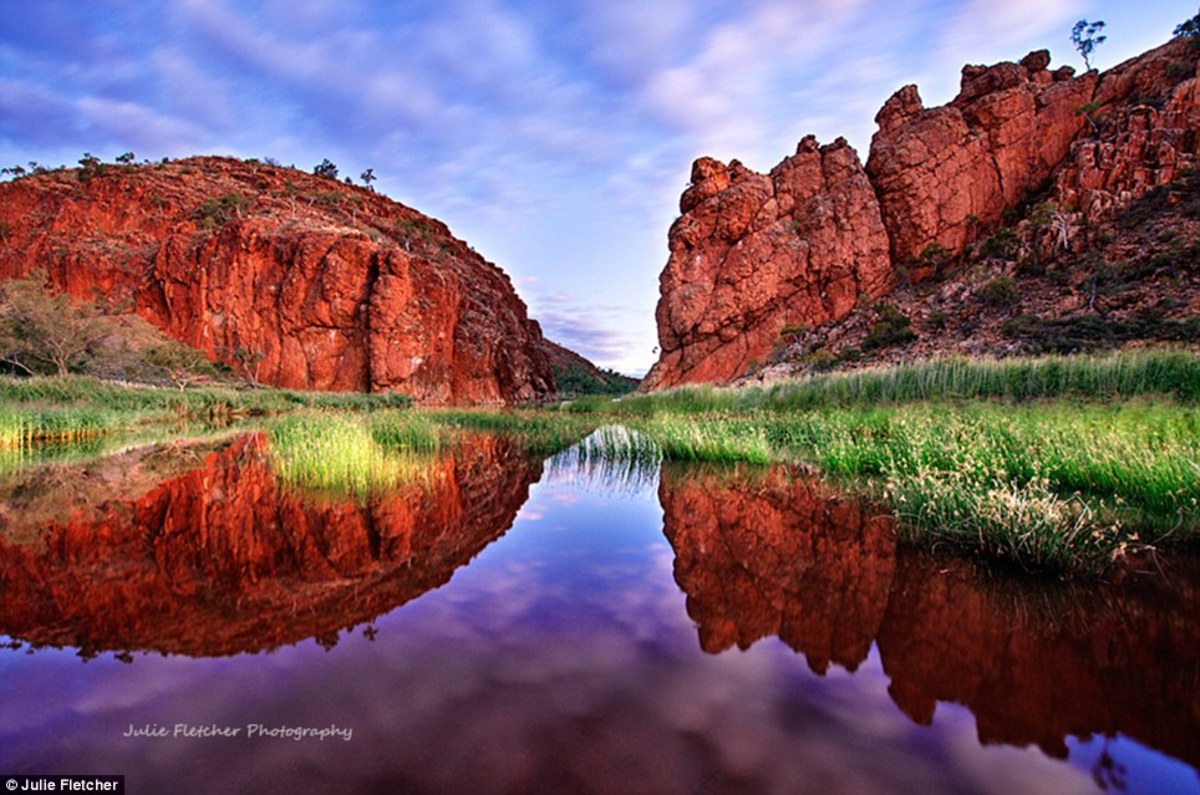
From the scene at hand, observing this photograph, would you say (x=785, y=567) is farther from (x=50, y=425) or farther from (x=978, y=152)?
(x=978, y=152)

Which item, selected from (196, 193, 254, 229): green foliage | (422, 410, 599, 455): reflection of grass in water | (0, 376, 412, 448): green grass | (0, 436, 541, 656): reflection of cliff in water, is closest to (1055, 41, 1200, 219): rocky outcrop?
(422, 410, 599, 455): reflection of grass in water

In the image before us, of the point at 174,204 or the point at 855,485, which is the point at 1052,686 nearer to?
the point at 855,485

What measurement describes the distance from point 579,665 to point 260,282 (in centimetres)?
5961

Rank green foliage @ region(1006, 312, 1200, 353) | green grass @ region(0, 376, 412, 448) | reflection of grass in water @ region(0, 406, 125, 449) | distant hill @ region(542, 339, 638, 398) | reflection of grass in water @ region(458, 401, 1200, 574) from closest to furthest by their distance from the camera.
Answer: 1. reflection of grass in water @ region(458, 401, 1200, 574)
2. reflection of grass in water @ region(0, 406, 125, 449)
3. green grass @ region(0, 376, 412, 448)
4. green foliage @ region(1006, 312, 1200, 353)
5. distant hill @ region(542, 339, 638, 398)

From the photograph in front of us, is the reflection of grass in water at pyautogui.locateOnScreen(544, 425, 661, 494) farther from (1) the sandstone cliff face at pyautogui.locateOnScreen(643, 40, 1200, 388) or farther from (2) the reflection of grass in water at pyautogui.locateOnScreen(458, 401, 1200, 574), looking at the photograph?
(1) the sandstone cliff face at pyautogui.locateOnScreen(643, 40, 1200, 388)

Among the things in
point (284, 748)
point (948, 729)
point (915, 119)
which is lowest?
point (948, 729)

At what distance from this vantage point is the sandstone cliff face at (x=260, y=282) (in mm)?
51656

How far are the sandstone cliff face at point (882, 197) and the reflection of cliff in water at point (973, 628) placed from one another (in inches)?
1748

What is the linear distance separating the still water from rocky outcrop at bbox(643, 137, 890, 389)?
4602 cm

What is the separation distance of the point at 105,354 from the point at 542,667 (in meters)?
44.7

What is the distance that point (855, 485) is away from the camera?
27.0 feet

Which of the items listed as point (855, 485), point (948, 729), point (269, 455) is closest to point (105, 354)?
point (269, 455)

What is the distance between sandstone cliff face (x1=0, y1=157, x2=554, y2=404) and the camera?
51656mm

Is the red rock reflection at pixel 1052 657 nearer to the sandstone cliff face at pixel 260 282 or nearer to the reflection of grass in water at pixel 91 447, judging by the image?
the reflection of grass in water at pixel 91 447
